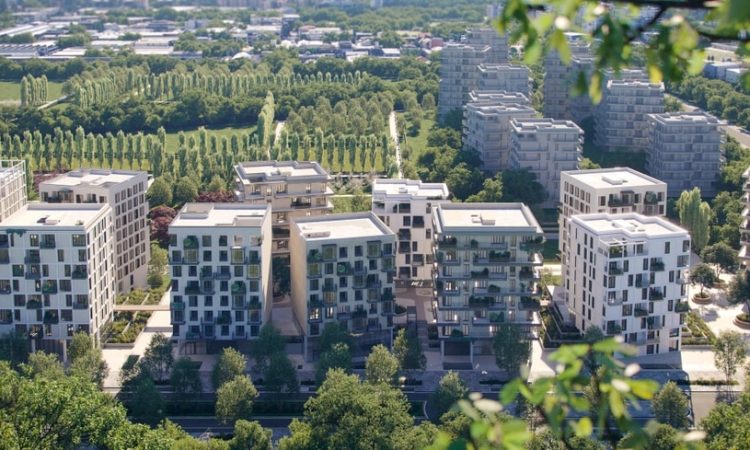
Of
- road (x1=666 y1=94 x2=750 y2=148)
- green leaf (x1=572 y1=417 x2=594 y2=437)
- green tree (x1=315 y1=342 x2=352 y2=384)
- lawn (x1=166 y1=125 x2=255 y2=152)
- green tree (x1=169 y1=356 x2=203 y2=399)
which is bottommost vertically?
green tree (x1=169 y1=356 x2=203 y2=399)

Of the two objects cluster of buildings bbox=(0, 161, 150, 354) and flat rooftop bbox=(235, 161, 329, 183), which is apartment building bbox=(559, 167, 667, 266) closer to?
flat rooftop bbox=(235, 161, 329, 183)

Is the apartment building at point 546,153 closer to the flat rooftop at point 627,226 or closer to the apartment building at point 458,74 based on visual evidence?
the flat rooftop at point 627,226

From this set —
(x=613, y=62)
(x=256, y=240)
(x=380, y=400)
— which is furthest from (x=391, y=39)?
(x=613, y=62)

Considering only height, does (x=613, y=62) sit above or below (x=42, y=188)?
above

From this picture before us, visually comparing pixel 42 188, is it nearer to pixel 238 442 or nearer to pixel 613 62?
pixel 238 442

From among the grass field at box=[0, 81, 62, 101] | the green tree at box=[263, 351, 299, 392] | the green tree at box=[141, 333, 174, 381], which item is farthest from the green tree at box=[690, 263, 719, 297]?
the grass field at box=[0, 81, 62, 101]

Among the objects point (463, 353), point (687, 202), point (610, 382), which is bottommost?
point (463, 353)
